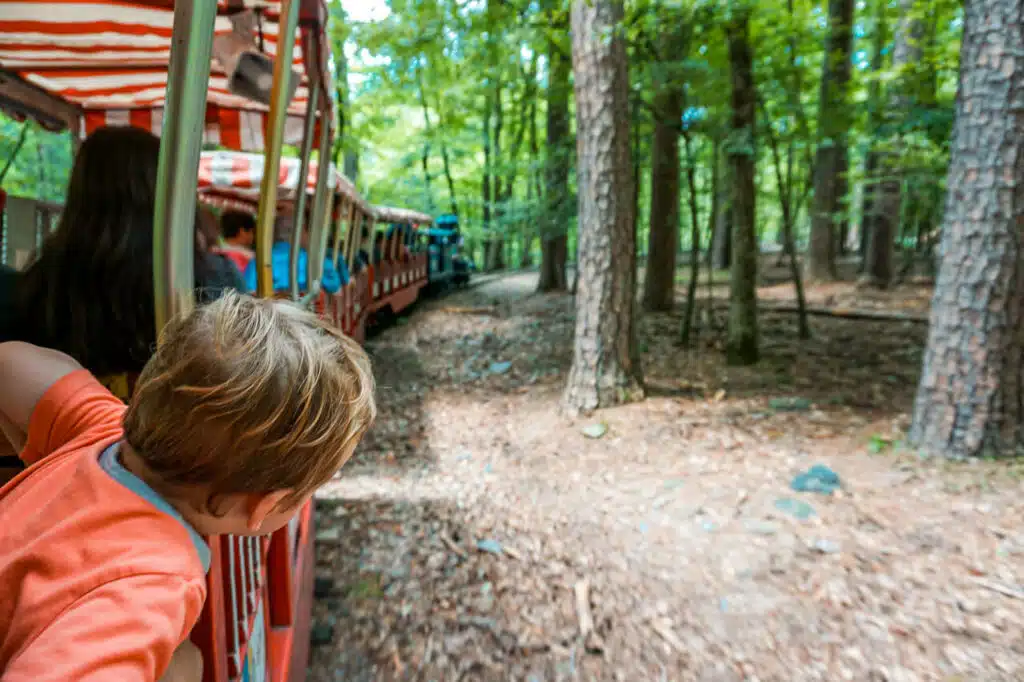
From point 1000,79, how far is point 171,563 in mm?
5309

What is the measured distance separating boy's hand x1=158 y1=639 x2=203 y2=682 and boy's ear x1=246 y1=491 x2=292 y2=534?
0.68 ft

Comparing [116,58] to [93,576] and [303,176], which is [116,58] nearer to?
[303,176]

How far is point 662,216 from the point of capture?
34.1 ft

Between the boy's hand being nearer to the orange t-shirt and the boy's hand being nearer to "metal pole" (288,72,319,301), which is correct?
the orange t-shirt

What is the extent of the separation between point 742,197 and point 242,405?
7318 mm

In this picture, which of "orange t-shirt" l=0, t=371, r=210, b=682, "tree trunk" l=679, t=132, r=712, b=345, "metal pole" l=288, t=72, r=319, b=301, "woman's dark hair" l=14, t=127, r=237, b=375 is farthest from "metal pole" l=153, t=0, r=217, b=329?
"tree trunk" l=679, t=132, r=712, b=345

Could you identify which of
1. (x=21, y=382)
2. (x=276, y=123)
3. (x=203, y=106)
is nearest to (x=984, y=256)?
(x=276, y=123)

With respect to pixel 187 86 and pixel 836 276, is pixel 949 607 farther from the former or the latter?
pixel 836 276

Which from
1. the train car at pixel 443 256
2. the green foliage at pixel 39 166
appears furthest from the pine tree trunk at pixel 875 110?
the green foliage at pixel 39 166

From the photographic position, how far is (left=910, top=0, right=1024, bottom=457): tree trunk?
428cm

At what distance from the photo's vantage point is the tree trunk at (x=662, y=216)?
1009 centimetres

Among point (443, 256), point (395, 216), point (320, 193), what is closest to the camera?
point (320, 193)

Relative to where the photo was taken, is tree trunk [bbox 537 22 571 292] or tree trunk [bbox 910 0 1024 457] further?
tree trunk [bbox 537 22 571 292]

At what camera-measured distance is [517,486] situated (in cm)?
508
